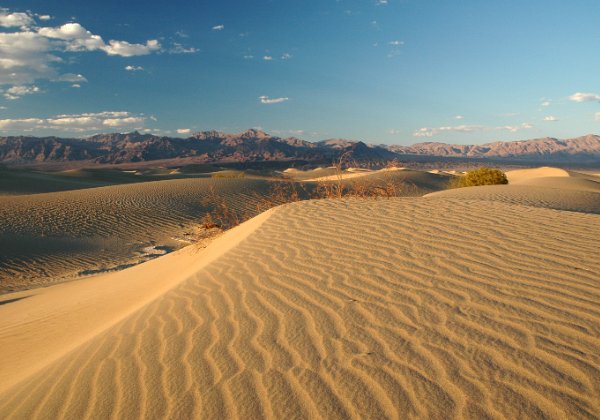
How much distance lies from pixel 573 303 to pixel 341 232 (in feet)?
10.3

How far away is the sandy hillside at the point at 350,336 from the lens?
241cm

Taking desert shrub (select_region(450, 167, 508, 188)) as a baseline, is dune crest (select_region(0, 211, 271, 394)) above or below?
below

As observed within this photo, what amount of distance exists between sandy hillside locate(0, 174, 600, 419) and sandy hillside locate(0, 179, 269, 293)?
22.7 feet

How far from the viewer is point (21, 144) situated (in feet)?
547

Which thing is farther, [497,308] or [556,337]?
Answer: [497,308]

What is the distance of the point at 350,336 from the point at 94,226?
1615cm

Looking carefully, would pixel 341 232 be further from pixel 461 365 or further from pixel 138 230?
pixel 138 230

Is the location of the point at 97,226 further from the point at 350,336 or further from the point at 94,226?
the point at 350,336

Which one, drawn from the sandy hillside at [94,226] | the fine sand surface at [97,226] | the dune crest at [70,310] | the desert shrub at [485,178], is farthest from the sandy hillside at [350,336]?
the desert shrub at [485,178]

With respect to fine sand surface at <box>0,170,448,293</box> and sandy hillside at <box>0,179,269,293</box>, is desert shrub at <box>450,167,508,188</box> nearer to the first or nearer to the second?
fine sand surface at <box>0,170,448,293</box>

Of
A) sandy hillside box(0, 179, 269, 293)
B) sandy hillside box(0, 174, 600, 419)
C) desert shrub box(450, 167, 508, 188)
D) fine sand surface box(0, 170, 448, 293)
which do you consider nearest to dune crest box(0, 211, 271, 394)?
sandy hillside box(0, 174, 600, 419)

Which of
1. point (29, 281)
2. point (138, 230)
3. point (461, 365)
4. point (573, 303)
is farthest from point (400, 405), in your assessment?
point (138, 230)

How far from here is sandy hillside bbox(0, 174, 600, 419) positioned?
2.41 m

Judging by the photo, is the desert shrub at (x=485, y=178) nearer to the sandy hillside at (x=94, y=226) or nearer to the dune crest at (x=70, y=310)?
the sandy hillside at (x=94, y=226)
